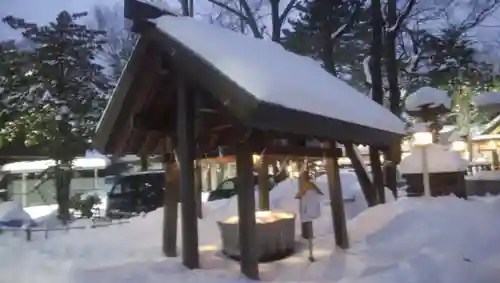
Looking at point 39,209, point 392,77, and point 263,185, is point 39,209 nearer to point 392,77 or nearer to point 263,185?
point 263,185

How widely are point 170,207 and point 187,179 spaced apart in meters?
1.66

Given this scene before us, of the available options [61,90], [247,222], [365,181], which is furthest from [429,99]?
[61,90]

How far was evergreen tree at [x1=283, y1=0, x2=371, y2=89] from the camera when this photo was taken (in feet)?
57.0

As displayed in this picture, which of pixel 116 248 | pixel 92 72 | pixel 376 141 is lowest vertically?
pixel 116 248

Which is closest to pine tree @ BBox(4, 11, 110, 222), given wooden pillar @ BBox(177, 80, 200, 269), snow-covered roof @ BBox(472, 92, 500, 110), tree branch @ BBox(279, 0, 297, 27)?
tree branch @ BBox(279, 0, 297, 27)

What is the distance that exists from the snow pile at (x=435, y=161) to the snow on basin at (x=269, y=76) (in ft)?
12.9

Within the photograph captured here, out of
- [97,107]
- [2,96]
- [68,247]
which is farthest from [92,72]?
[68,247]

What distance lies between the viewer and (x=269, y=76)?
244 inches

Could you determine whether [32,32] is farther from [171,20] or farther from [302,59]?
[171,20]

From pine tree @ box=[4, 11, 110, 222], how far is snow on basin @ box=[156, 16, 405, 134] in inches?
413

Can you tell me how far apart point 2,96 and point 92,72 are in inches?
130

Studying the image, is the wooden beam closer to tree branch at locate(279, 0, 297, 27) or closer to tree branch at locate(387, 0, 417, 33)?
tree branch at locate(387, 0, 417, 33)

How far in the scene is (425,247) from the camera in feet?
23.7

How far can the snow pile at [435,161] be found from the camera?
12.3 m
